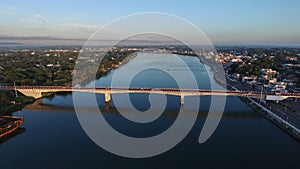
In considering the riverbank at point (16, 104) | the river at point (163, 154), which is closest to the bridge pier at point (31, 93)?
the riverbank at point (16, 104)

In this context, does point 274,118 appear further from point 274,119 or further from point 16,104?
point 16,104

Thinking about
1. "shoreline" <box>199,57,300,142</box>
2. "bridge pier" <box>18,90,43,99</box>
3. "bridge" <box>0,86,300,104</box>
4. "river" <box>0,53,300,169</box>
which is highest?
"bridge" <box>0,86,300,104</box>

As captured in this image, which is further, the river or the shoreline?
the shoreline

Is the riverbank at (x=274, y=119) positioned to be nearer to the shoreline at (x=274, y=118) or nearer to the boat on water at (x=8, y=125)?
the shoreline at (x=274, y=118)

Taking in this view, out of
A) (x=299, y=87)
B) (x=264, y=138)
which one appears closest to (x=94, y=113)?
(x=264, y=138)

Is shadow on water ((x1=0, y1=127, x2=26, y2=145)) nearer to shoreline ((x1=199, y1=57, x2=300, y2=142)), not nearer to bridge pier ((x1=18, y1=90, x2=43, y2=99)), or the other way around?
bridge pier ((x1=18, y1=90, x2=43, y2=99))

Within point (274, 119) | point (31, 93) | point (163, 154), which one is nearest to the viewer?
point (163, 154)

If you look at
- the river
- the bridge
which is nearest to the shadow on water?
the river

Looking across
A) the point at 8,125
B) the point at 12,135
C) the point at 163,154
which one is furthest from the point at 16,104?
the point at 163,154
